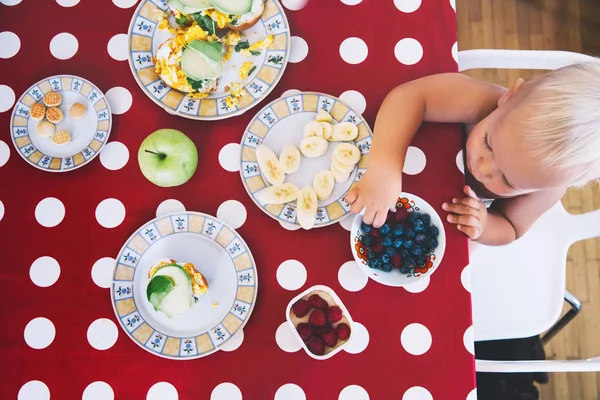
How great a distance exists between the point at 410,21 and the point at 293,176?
1.33 ft

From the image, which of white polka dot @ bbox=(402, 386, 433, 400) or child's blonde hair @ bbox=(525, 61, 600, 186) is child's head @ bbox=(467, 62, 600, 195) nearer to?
child's blonde hair @ bbox=(525, 61, 600, 186)

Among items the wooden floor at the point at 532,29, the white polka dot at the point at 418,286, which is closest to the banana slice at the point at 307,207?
the white polka dot at the point at 418,286

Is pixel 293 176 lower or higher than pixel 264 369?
higher

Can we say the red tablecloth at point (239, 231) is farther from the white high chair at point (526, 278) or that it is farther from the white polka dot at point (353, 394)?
the white high chair at point (526, 278)

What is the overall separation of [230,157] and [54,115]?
0.35 meters

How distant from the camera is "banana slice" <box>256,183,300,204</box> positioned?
3.01 feet

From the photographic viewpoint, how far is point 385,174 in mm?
928

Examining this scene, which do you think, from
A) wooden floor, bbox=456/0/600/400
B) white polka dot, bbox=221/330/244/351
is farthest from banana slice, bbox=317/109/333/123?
wooden floor, bbox=456/0/600/400

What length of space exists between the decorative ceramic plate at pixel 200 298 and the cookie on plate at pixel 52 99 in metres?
0.31

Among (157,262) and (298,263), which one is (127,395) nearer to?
(157,262)

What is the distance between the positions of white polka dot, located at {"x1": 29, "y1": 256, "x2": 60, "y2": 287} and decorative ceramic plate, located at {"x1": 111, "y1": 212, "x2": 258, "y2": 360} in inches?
5.1

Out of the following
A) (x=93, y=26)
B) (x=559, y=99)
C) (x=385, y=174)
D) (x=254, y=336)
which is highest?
(x=93, y=26)

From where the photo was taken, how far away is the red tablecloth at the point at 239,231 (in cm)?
90

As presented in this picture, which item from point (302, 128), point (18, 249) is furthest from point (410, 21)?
point (18, 249)
